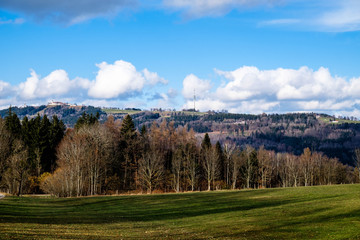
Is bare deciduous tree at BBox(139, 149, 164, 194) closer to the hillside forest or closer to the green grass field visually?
the hillside forest

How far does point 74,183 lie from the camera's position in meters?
83.9

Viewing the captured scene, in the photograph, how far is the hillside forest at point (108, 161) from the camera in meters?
83.2

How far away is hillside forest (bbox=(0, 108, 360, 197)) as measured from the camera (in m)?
83.2

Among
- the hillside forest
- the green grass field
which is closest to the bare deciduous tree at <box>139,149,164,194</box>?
the hillside forest

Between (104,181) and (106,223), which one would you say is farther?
(104,181)

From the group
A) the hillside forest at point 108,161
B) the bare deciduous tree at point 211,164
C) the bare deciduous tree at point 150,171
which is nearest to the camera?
the hillside forest at point 108,161

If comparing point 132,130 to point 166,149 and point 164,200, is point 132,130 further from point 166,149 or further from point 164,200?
point 164,200

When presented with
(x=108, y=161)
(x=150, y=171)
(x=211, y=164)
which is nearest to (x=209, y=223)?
(x=150, y=171)

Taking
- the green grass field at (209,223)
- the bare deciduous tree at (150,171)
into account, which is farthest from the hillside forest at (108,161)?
the green grass field at (209,223)

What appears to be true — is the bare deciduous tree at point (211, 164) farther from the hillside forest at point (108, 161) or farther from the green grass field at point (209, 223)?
the green grass field at point (209, 223)

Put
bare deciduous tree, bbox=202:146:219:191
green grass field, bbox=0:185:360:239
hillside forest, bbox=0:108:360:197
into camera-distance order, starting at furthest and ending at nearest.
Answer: bare deciduous tree, bbox=202:146:219:191 < hillside forest, bbox=0:108:360:197 < green grass field, bbox=0:185:360:239

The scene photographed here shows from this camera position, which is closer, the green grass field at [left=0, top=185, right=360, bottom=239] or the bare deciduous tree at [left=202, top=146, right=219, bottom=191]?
the green grass field at [left=0, top=185, right=360, bottom=239]

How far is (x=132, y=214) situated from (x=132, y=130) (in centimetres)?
5753

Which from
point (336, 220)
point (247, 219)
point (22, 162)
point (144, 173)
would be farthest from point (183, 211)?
point (144, 173)
